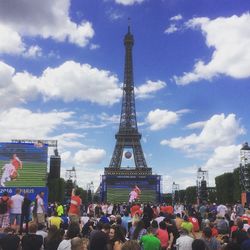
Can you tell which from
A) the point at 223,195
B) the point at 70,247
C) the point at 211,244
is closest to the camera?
the point at 70,247

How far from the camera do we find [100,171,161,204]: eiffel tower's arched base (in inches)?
Answer: 3632

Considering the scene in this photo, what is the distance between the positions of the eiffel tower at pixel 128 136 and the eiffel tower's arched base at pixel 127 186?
738 cm

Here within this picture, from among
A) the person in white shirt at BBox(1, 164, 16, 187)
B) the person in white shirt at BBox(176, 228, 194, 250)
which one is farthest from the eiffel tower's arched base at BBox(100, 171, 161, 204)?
the person in white shirt at BBox(176, 228, 194, 250)

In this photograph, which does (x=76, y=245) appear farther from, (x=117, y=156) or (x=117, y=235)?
(x=117, y=156)

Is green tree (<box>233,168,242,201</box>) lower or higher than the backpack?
higher

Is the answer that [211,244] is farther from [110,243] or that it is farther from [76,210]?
[76,210]

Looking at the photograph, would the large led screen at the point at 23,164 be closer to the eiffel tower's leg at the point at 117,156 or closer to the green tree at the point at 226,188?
the green tree at the point at 226,188

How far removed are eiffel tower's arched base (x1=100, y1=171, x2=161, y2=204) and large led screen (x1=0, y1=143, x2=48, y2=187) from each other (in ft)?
130

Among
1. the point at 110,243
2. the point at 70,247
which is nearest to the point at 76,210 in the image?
the point at 110,243

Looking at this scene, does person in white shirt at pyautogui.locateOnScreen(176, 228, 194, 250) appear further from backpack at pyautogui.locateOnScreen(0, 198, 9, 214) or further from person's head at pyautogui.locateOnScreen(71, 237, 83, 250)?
backpack at pyautogui.locateOnScreen(0, 198, 9, 214)

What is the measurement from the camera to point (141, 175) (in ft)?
332

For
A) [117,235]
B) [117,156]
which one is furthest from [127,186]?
[117,235]

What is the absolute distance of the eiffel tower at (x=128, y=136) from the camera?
106 m

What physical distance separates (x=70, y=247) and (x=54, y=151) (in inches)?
2834
